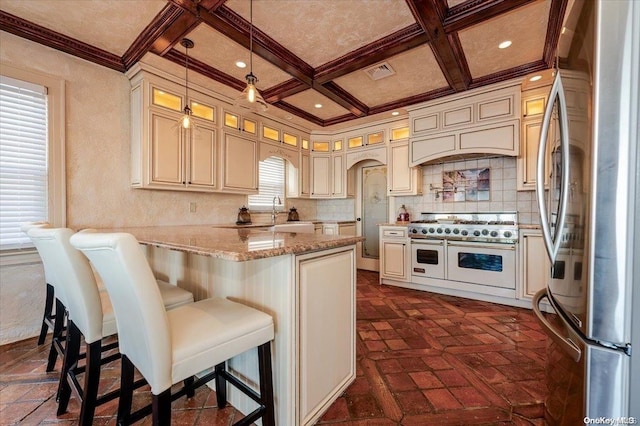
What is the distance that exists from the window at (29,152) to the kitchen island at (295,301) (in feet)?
5.93

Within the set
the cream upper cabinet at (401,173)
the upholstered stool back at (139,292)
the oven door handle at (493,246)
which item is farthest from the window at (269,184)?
the upholstered stool back at (139,292)

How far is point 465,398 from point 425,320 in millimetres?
1131

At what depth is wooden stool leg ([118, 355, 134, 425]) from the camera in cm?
105

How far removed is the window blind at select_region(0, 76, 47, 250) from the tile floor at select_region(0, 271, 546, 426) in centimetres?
108

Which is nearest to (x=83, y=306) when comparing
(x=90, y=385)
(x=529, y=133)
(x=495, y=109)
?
(x=90, y=385)

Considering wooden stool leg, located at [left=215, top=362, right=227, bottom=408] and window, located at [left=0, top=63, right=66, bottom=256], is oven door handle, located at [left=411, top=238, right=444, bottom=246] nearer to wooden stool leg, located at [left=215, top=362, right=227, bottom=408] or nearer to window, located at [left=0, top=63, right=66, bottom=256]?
wooden stool leg, located at [left=215, top=362, right=227, bottom=408]

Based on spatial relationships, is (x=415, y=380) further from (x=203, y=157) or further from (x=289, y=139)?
(x=289, y=139)

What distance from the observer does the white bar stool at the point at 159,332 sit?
2.72 ft

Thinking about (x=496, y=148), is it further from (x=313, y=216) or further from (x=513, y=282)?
(x=313, y=216)

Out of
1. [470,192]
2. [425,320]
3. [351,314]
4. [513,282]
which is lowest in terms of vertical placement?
[425,320]

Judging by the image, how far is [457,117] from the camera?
348 centimetres

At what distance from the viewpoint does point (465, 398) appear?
154 cm

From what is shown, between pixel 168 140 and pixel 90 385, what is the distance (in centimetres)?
245

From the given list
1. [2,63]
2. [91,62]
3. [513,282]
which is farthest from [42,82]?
[513,282]
